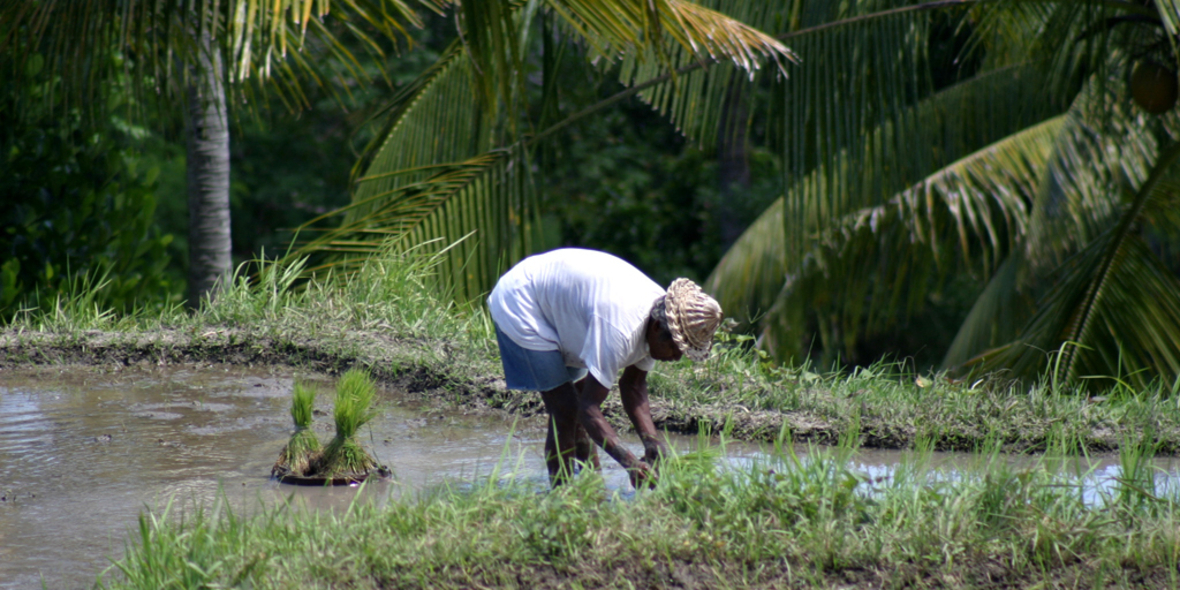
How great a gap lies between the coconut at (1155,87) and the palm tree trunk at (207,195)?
19.5 ft

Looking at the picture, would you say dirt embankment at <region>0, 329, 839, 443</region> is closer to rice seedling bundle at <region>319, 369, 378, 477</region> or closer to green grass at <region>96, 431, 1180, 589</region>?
rice seedling bundle at <region>319, 369, 378, 477</region>

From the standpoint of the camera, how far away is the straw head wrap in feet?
11.6

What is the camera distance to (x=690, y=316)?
355 centimetres

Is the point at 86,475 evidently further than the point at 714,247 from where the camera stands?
→ No

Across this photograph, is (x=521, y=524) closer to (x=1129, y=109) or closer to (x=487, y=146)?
(x=487, y=146)

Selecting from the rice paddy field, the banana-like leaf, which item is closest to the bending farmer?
the rice paddy field

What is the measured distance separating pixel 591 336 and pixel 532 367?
0.37 m

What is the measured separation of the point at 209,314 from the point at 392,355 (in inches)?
58.2

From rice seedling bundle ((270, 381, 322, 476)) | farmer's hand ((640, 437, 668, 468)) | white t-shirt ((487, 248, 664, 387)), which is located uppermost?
white t-shirt ((487, 248, 664, 387))

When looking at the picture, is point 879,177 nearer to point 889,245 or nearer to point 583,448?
point 889,245

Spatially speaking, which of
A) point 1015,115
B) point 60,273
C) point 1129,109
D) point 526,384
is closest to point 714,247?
point 1015,115

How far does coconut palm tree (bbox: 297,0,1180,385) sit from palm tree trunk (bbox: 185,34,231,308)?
128 centimetres

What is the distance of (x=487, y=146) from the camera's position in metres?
7.08

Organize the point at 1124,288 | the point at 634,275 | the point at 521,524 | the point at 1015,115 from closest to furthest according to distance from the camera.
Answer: the point at 521,524 < the point at 634,275 < the point at 1124,288 < the point at 1015,115
